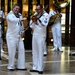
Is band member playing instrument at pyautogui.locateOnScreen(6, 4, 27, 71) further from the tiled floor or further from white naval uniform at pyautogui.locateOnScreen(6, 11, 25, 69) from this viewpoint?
the tiled floor

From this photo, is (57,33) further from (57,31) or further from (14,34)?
(14,34)

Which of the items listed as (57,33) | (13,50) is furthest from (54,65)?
(57,33)

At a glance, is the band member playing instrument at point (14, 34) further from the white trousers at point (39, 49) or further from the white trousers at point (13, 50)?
the white trousers at point (39, 49)

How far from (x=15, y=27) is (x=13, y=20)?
10.8 inches

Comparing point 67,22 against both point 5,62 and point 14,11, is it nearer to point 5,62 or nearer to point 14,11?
point 5,62

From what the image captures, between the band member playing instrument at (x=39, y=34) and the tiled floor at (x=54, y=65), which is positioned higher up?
the band member playing instrument at (x=39, y=34)

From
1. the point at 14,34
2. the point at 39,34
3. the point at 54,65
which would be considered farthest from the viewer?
the point at 54,65

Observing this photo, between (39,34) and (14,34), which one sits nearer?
(39,34)

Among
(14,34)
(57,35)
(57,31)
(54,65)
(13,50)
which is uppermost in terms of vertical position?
(14,34)

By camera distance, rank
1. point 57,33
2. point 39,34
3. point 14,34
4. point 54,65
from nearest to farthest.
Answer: point 39,34, point 14,34, point 54,65, point 57,33

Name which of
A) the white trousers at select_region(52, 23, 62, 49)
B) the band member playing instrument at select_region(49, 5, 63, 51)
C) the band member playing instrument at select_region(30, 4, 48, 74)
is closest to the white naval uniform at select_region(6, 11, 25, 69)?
the band member playing instrument at select_region(30, 4, 48, 74)

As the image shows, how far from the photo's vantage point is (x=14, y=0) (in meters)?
18.4

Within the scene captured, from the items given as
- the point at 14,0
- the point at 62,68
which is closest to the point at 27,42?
the point at 14,0

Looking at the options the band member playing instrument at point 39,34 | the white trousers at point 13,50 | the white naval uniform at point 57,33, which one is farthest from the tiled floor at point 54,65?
the white naval uniform at point 57,33
